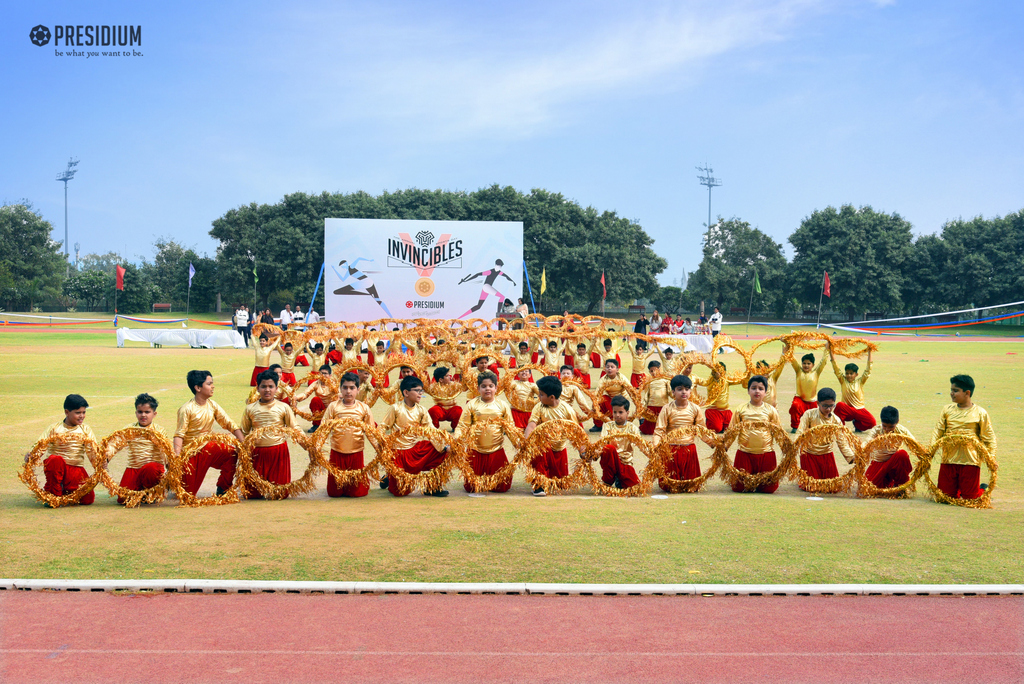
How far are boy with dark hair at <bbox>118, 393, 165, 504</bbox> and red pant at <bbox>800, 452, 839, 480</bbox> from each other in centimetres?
640

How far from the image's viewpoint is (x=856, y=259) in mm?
49469

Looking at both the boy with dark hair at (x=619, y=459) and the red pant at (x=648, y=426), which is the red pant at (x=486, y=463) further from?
the red pant at (x=648, y=426)

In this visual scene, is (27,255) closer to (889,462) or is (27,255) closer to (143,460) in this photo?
(143,460)

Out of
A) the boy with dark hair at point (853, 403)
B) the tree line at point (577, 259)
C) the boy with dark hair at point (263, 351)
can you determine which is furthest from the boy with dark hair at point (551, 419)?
the tree line at point (577, 259)

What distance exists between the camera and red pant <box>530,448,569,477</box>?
25.2ft

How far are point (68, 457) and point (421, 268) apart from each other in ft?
77.5

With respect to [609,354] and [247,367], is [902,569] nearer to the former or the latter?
[609,354]

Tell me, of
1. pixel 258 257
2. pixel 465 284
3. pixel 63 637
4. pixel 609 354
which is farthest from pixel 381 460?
pixel 258 257

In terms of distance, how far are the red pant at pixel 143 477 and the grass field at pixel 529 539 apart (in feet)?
0.80

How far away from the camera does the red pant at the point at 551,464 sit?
7.70 metres

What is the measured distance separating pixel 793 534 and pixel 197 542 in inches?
186

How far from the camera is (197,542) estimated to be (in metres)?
5.82

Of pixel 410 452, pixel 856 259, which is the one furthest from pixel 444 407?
pixel 856 259

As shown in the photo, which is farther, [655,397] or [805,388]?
[805,388]
